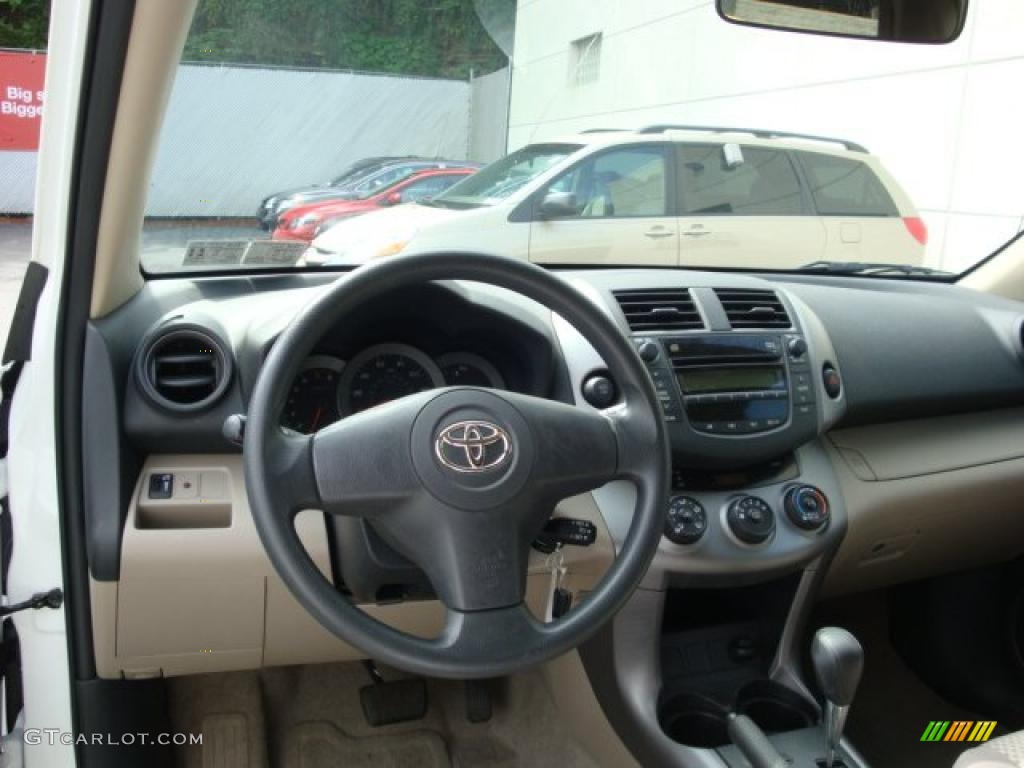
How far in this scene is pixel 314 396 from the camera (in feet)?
6.50

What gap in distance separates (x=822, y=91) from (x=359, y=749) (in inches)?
188

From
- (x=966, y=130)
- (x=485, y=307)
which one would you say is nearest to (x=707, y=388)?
(x=485, y=307)

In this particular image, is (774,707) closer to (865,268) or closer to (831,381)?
(831,381)

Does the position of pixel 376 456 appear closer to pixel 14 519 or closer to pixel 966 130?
pixel 14 519

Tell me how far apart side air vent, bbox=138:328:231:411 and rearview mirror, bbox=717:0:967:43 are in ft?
4.64

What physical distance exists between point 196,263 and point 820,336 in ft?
4.85

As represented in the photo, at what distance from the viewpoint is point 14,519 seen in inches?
76.0

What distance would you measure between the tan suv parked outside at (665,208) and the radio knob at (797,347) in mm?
479

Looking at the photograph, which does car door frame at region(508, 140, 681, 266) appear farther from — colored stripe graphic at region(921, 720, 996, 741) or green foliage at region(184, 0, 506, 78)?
colored stripe graphic at region(921, 720, 996, 741)

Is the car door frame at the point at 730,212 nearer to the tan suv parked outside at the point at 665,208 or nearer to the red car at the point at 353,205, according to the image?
the tan suv parked outside at the point at 665,208

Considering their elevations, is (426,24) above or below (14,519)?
above

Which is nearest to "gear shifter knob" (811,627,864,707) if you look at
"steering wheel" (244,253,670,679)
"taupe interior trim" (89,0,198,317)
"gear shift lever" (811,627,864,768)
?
"gear shift lever" (811,627,864,768)

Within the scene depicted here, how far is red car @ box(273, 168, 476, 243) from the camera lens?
2.15 meters

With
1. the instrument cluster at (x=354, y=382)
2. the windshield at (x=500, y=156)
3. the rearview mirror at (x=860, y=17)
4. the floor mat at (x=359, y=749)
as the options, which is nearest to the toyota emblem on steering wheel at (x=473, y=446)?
the windshield at (x=500, y=156)
